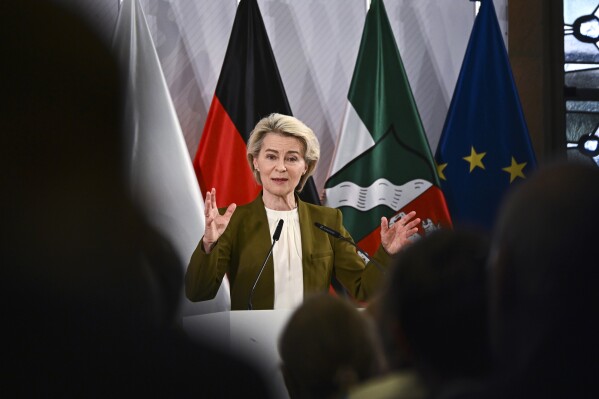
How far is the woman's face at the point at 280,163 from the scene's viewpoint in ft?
14.2

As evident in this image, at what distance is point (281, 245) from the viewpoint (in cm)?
428

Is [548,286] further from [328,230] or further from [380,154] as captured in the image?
[380,154]

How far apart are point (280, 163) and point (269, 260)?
0.48 meters

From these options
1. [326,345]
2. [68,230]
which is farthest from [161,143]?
[68,230]

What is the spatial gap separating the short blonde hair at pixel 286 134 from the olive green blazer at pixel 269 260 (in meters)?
0.29

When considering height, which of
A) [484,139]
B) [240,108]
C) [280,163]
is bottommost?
[280,163]

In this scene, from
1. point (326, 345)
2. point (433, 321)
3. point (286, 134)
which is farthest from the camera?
point (286, 134)

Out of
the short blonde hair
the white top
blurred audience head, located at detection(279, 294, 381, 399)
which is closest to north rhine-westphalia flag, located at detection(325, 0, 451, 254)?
the short blonde hair

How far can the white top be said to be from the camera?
4.15 meters

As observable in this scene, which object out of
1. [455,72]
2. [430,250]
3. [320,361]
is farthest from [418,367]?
[455,72]

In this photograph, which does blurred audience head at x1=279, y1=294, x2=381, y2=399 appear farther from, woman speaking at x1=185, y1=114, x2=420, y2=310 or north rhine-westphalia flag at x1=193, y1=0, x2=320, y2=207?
north rhine-westphalia flag at x1=193, y1=0, x2=320, y2=207

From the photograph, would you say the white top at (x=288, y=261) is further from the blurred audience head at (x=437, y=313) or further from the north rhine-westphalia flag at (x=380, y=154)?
the blurred audience head at (x=437, y=313)

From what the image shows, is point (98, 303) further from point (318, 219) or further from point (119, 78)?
point (318, 219)

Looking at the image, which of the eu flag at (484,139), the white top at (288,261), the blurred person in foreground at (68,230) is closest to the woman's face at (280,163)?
the white top at (288,261)
